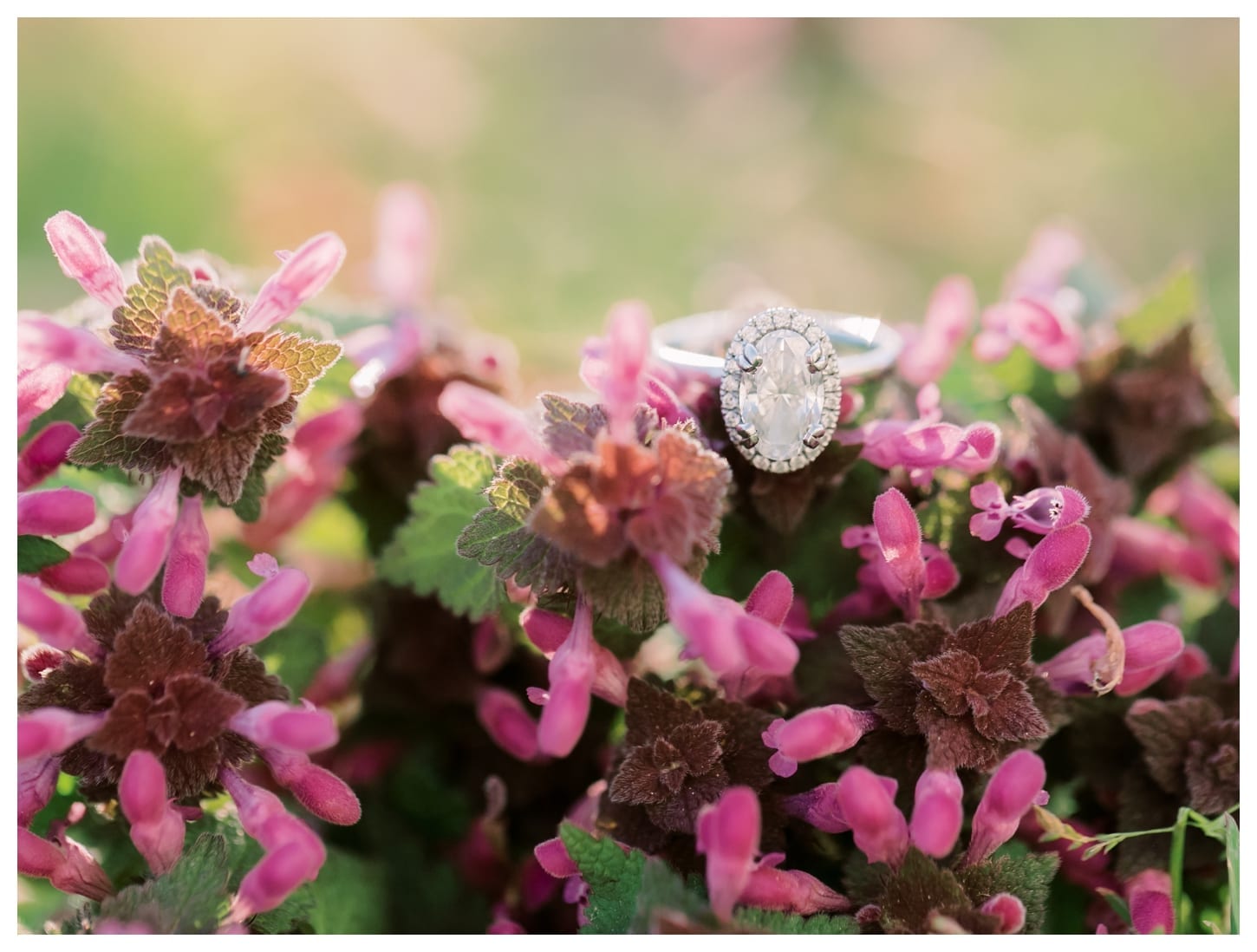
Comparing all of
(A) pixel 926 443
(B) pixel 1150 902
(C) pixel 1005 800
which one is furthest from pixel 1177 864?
(A) pixel 926 443

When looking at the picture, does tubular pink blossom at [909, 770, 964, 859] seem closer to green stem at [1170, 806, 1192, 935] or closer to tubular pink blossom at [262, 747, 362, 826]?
green stem at [1170, 806, 1192, 935]

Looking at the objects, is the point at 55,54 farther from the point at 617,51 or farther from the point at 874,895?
the point at 874,895

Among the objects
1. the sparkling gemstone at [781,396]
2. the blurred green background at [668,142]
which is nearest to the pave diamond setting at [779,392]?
the sparkling gemstone at [781,396]

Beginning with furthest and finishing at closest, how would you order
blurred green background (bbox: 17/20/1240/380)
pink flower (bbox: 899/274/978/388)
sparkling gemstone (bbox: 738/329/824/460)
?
1. blurred green background (bbox: 17/20/1240/380)
2. pink flower (bbox: 899/274/978/388)
3. sparkling gemstone (bbox: 738/329/824/460)

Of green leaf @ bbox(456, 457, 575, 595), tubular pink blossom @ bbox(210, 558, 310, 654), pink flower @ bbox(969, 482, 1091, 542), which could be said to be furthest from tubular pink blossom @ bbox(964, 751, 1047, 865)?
tubular pink blossom @ bbox(210, 558, 310, 654)

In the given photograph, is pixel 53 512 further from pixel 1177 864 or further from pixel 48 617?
pixel 1177 864

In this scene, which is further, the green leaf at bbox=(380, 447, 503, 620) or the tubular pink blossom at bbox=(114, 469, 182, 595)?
the green leaf at bbox=(380, 447, 503, 620)

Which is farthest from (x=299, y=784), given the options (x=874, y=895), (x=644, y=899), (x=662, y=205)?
(x=662, y=205)
